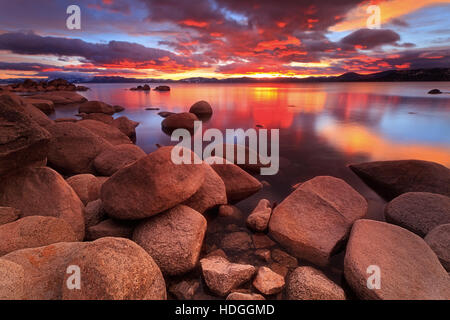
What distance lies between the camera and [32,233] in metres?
2.88

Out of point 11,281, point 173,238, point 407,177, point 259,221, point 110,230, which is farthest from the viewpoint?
point 407,177

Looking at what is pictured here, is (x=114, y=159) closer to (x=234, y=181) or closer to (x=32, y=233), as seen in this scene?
(x=234, y=181)

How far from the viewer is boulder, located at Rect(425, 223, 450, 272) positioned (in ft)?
10.3

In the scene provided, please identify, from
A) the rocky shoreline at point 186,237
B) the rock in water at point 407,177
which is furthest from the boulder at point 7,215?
the rock in water at point 407,177

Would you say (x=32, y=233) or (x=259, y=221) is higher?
(x=32, y=233)

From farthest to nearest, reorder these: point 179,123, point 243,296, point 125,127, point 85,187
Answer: point 179,123 < point 125,127 < point 85,187 < point 243,296

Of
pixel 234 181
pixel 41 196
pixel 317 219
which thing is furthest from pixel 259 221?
pixel 41 196

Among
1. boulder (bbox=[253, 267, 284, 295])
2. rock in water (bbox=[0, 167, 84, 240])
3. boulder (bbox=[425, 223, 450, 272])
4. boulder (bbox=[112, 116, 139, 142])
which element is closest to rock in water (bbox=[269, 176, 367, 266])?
boulder (bbox=[253, 267, 284, 295])

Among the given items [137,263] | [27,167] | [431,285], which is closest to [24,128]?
[27,167]

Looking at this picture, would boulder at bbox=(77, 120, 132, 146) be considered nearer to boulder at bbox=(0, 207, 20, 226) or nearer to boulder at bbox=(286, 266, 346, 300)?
boulder at bbox=(0, 207, 20, 226)

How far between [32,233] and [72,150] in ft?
12.9

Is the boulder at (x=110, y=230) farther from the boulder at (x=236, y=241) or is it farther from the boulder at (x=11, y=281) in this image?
the boulder at (x=236, y=241)

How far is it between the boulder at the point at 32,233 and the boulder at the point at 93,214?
2.19 ft

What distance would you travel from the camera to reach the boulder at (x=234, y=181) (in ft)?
18.8
